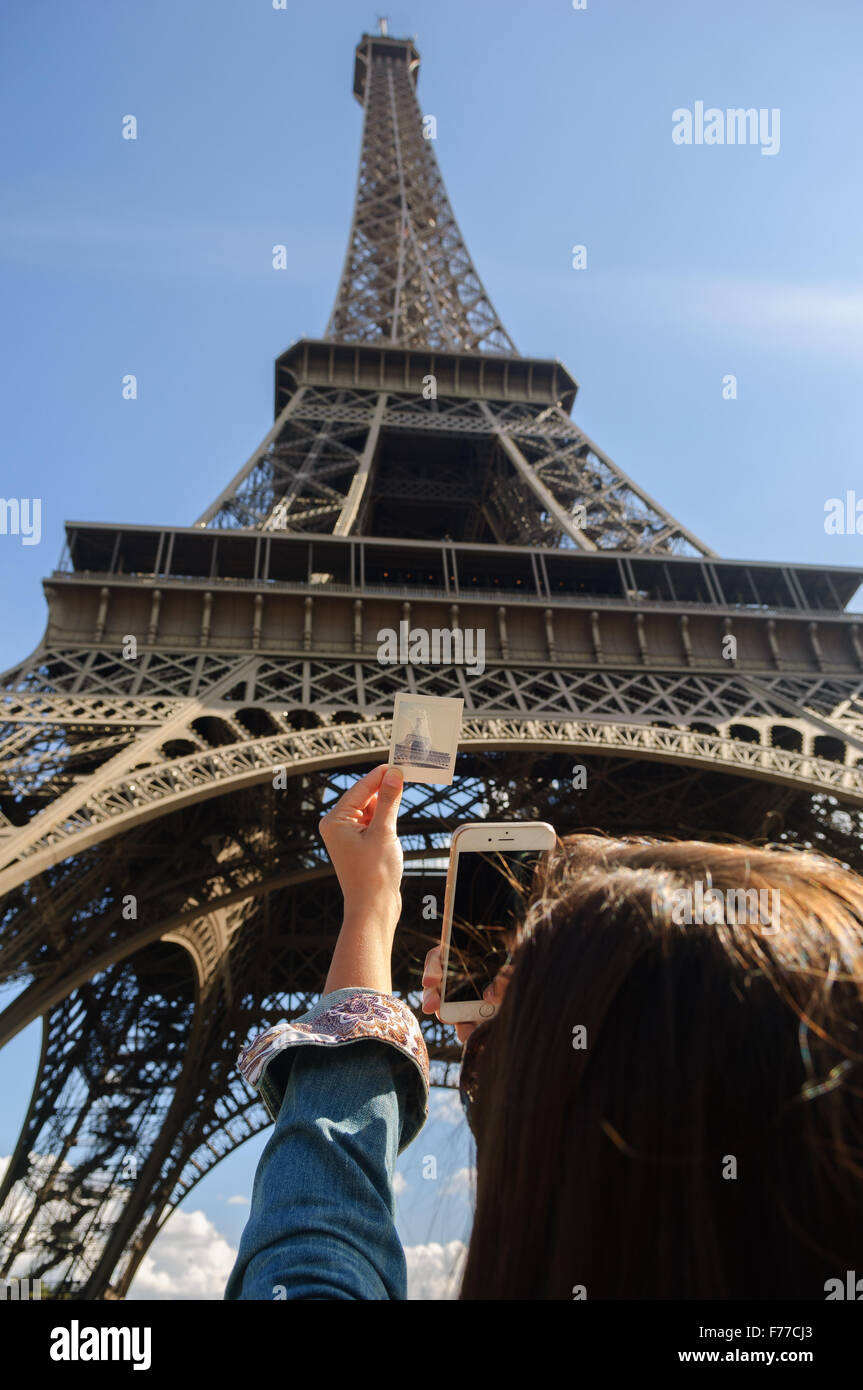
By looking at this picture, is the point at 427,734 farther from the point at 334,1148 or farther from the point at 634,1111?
the point at 634,1111

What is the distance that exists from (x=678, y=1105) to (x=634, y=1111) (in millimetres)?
46

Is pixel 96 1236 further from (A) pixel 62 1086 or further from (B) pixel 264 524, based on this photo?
(B) pixel 264 524

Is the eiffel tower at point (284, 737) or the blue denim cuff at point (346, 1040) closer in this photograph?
the blue denim cuff at point (346, 1040)

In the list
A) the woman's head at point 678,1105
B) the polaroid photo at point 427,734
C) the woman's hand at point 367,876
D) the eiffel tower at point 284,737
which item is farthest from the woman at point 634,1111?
the eiffel tower at point 284,737

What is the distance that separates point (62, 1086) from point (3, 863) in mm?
10606

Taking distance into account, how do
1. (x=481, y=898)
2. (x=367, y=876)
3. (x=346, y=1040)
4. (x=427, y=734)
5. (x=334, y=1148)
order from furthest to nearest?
(x=427, y=734) < (x=481, y=898) < (x=367, y=876) < (x=346, y=1040) < (x=334, y=1148)

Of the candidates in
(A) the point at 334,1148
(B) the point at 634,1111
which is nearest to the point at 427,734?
(A) the point at 334,1148

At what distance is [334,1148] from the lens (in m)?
1.15

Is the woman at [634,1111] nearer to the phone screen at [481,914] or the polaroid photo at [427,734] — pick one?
the phone screen at [481,914]

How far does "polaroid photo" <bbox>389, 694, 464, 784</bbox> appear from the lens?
4.13 meters

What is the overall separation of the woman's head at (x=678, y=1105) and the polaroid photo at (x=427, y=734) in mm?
2859

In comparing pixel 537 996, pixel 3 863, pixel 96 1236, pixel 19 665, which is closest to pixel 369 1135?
pixel 537 996

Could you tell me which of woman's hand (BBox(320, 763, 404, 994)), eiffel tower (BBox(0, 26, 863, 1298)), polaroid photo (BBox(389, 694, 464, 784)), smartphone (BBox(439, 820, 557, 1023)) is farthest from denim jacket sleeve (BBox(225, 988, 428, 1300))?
eiffel tower (BBox(0, 26, 863, 1298))

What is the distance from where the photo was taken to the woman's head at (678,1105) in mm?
869
